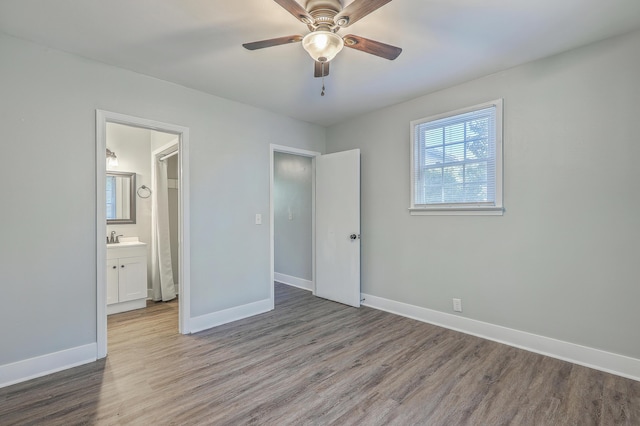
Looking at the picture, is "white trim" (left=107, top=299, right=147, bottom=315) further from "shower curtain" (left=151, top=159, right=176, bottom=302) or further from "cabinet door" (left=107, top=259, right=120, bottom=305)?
"shower curtain" (left=151, top=159, right=176, bottom=302)

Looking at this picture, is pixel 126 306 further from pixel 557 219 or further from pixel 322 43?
pixel 557 219

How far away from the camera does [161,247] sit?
4.17m

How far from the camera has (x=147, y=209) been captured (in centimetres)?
434

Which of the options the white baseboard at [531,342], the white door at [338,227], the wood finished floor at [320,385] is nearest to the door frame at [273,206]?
the white door at [338,227]

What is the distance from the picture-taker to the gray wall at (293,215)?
482 centimetres

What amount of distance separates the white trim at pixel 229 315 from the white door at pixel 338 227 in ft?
2.99

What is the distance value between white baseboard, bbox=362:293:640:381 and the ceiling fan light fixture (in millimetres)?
2768

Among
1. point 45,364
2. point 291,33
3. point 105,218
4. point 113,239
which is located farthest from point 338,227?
point 45,364

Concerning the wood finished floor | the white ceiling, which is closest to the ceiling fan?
the white ceiling

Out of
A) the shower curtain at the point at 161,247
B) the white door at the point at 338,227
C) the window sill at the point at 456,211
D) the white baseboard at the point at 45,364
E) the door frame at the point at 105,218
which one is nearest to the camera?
the white baseboard at the point at 45,364

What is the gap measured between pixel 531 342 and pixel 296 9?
10.4 feet

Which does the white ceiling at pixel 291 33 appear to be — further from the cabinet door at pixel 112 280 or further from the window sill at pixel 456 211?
the cabinet door at pixel 112 280

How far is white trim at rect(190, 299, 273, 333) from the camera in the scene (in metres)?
3.15

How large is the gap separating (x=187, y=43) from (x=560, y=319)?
3741 mm
